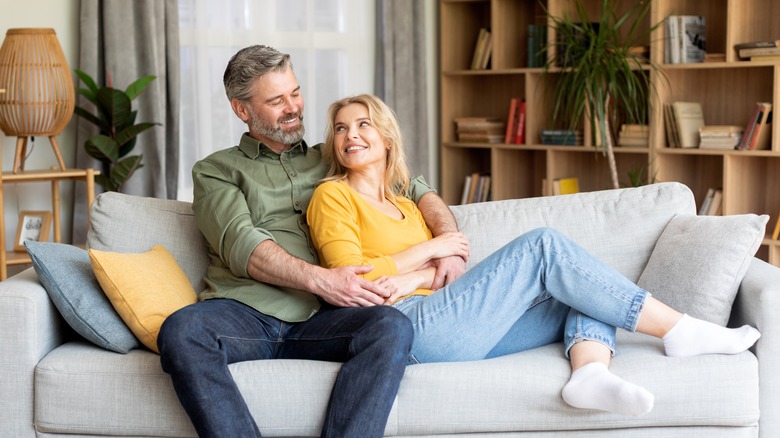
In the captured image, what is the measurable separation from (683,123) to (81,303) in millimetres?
2957

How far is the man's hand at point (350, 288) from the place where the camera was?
87.2 inches

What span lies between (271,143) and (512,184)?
285 cm

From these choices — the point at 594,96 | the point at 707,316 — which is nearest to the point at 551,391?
the point at 707,316

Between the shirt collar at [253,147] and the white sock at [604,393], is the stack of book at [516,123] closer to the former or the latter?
the shirt collar at [253,147]

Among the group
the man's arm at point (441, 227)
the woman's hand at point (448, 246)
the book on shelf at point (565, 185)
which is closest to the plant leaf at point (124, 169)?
the man's arm at point (441, 227)

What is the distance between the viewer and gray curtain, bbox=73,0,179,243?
399 cm

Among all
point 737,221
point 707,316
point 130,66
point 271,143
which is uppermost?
point 130,66

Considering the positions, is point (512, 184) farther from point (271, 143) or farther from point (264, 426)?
point (264, 426)

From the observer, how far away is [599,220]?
265 centimetres

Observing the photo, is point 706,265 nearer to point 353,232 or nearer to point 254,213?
point 353,232

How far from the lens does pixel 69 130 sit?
4.08m

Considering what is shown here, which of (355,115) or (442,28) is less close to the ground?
(442,28)

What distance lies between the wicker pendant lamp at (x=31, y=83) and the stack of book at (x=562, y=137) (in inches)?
92.4

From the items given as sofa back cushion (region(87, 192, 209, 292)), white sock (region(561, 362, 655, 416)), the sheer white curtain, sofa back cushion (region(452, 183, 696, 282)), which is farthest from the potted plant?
white sock (region(561, 362, 655, 416))
